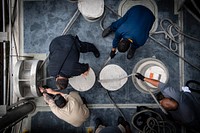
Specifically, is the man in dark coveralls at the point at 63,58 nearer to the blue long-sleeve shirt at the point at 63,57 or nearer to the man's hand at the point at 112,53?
the blue long-sleeve shirt at the point at 63,57

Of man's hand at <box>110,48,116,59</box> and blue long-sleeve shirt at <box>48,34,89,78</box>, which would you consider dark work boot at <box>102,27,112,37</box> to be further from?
blue long-sleeve shirt at <box>48,34,89,78</box>

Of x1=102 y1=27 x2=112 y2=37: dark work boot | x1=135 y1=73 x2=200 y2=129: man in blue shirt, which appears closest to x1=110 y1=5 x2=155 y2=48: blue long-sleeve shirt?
x1=102 y1=27 x2=112 y2=37: dark work boot

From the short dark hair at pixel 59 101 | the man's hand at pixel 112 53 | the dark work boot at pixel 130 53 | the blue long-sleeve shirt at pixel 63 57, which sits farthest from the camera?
the dark work boot at pixel 130 53

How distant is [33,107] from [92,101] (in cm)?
105

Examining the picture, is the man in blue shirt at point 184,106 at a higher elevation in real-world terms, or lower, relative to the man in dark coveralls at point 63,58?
lower

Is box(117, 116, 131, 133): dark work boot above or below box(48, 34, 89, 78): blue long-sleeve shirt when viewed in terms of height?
below

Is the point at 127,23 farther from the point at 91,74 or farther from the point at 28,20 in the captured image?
the point at 28,20

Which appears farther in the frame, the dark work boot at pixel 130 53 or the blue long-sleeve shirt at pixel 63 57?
the dark work boot at pixel 130 53

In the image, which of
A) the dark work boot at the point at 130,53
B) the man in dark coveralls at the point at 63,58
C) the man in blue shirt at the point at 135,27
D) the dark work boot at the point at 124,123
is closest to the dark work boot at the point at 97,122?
the dark work boot at the point at 124,123

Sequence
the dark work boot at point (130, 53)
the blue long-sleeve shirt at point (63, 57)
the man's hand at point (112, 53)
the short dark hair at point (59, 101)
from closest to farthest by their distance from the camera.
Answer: the short dark hair at point (59, 101)
the blue long-sleeve shirt at point (63, 57)
the man's hand at point (112, 53)
the dark work boot at point (130, 53)

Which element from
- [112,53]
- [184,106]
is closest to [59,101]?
[112,53]

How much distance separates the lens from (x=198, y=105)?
330 cm

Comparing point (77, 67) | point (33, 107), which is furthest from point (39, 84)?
point (77, 67)

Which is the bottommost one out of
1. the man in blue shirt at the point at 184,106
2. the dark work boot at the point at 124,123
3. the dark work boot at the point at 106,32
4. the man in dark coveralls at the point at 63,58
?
the dark work boot at the point at 124,123
